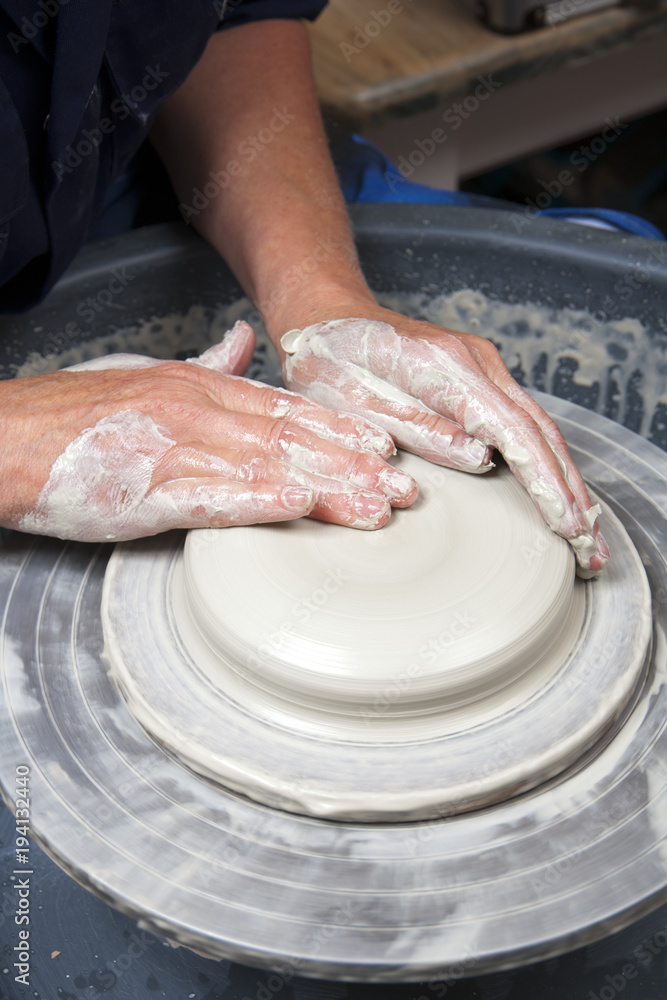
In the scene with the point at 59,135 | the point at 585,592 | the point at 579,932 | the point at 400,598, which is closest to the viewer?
the point at 579,932

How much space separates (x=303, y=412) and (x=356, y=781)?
373 millimetres

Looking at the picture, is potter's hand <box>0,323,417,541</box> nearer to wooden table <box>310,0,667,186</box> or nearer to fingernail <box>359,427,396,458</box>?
fingernail <box>359,427,396,458</box>

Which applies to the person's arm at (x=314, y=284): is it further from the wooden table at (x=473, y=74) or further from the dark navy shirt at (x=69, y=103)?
the wooden table at (x=473, y=74)

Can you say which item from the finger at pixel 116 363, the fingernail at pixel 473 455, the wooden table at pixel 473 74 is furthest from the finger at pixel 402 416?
the wooden table at pixel 473 74

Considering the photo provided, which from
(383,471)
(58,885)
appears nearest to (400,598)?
(383,471)

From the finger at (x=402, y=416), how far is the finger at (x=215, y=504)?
15 cm

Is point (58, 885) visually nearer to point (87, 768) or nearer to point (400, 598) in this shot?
point (87, 768)

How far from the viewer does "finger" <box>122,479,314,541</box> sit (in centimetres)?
84

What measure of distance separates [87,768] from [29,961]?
242 mm

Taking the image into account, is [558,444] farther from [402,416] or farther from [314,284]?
[314,284]

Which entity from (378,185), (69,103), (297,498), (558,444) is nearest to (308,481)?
(297,498)

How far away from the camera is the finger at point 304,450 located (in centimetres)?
86

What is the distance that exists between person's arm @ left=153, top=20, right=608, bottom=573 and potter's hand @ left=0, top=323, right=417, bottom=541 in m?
0.09

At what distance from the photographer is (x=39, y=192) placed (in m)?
1.11
